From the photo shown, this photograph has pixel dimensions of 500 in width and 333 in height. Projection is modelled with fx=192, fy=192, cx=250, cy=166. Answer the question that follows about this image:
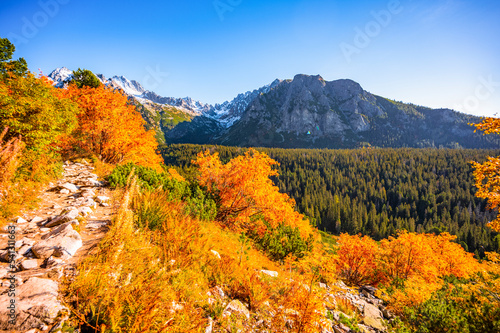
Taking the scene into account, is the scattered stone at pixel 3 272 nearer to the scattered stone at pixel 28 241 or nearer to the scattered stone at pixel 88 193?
the scattered stone at pixel 28 241

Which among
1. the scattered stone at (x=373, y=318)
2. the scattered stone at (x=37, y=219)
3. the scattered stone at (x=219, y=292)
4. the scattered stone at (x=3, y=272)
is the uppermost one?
the scattered stone at (x=37, y=219)

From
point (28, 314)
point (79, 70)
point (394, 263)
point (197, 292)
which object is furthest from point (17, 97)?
point (394, 263)

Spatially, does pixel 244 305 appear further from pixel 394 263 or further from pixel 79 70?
pixel 79 70

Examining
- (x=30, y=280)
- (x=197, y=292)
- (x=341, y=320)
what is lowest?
(x=341, y=320)

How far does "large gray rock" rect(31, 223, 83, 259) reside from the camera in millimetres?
3693

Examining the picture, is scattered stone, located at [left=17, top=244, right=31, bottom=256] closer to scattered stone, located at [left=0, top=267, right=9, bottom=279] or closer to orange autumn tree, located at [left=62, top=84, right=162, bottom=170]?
scattered stone, located at [left=0, top=267, right=9, bottom=279]

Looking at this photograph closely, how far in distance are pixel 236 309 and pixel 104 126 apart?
18286 millimetres

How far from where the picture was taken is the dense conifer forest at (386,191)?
9969 cm

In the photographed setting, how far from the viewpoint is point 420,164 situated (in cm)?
16500

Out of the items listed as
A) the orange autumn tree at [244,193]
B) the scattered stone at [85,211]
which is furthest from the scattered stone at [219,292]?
the orange autumn tree at [244,193]

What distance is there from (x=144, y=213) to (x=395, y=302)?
11126mm

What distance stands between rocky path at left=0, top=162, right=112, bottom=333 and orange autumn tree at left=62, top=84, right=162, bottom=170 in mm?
10490

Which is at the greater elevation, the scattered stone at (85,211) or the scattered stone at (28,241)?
the scattered stone at (85,211)

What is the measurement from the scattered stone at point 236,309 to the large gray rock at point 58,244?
11.1 feet
